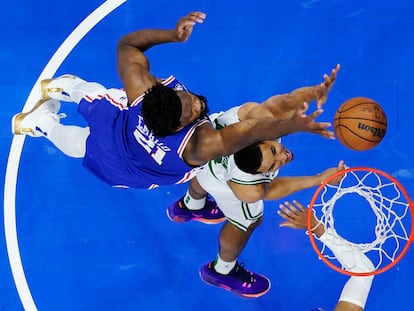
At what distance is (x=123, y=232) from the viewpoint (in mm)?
5031

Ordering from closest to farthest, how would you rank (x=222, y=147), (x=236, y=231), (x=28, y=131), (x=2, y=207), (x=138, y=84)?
(x=222, y=147) → (x=138, y=84) → (x=236, y=231) → (x=28, y=131) → (x=2, y=207)

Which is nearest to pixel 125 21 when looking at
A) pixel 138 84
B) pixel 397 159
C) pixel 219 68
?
pixel 219 68

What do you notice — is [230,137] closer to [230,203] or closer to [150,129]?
[150,129]

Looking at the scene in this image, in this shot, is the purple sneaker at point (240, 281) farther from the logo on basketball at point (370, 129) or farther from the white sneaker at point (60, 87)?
the white sneaker at point (60, 87)

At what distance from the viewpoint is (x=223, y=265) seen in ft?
15.2

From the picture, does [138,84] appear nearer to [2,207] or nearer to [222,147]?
[222,147]

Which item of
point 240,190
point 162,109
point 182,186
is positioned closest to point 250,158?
point 240,190

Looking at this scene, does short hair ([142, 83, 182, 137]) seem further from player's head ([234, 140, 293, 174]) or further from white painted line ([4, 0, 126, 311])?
white painted line ([4, 0, 126, 311])

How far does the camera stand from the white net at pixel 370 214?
459 cm

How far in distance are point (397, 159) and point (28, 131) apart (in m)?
3.07

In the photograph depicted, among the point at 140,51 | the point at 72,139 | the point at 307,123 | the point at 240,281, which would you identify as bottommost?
the point at 240,281

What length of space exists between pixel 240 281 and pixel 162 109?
1952 mm

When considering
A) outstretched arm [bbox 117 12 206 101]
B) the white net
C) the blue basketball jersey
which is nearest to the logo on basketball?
the white net

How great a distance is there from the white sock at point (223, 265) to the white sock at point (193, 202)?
1.48ft
